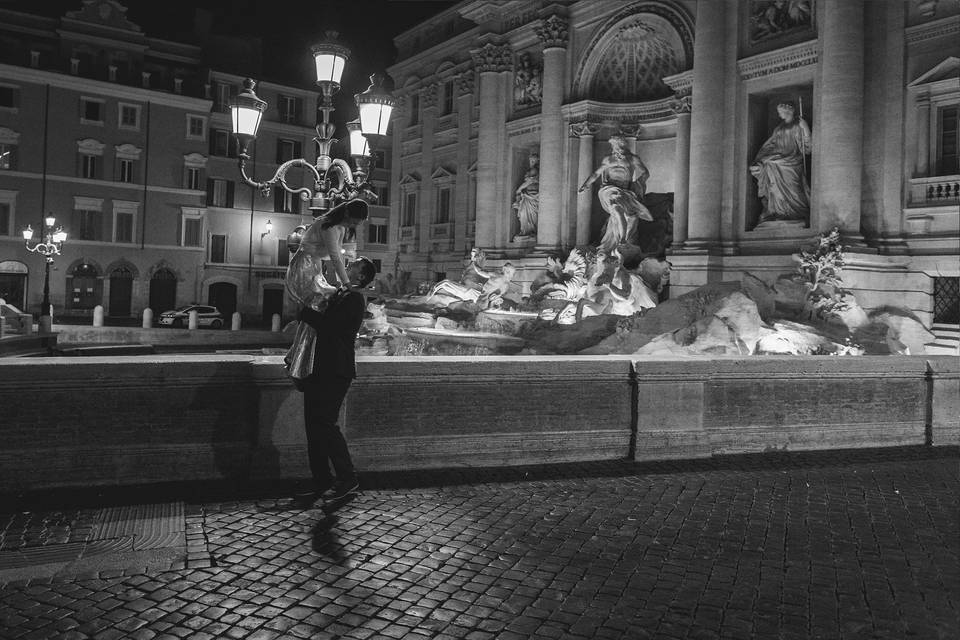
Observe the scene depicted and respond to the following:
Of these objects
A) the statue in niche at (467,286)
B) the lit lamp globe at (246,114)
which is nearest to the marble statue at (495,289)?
the statue in niche at (467,286)

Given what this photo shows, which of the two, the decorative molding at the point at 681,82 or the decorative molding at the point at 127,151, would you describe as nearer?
the decorative molding at the point at 681,82

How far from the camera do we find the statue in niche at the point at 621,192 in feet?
78.1

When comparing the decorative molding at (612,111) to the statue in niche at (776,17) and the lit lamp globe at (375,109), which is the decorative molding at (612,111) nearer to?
the statue in niche at (776,17)

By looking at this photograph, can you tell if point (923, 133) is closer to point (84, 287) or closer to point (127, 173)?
point (127, 173)

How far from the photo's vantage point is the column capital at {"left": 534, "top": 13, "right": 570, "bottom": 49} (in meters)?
26.7

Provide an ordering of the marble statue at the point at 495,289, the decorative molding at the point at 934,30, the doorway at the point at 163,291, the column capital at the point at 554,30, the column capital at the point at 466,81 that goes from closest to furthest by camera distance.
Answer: the decorative molding at the point at 934,30, the marble statue at the point at 495,289, the column capital at the point at 554,30, the column capital at the point at 466,81, the doorway at the point at 163,291

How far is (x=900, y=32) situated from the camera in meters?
16.9

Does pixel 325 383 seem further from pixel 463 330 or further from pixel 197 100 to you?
pixel 197 100

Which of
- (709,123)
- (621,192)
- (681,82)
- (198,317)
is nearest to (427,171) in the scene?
(198,317)

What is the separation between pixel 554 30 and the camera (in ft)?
88.1

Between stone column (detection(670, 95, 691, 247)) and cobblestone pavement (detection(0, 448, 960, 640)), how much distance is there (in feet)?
49.6

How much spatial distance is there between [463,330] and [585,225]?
6.70m

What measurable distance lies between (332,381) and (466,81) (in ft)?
96.5

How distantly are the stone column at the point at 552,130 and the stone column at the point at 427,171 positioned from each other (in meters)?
9.85
